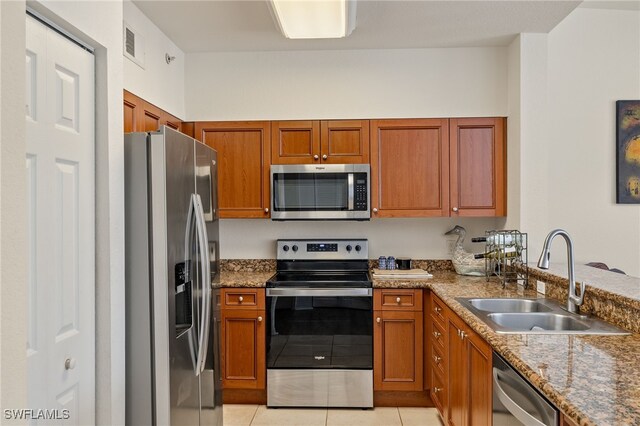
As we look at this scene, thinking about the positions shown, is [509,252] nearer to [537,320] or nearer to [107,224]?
[537,320]

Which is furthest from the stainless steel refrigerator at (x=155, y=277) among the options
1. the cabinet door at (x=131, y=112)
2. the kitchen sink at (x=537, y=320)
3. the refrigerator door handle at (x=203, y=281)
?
the kitchen sink at (x=537, y=320)

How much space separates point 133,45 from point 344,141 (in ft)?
5.20

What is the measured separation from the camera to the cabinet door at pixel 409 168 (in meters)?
3.50

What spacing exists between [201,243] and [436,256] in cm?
221

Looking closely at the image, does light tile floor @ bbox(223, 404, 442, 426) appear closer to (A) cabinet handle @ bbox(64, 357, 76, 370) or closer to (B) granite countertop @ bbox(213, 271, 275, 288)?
Result: (B) granite countertop @ bbox(213, 271, 275, 288)

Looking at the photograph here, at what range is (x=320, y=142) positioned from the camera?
139 inches

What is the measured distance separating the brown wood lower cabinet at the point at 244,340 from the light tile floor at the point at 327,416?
6.6 inches

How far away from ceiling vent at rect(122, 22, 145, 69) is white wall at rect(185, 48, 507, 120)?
2.56 feet

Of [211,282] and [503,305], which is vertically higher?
[211,282]

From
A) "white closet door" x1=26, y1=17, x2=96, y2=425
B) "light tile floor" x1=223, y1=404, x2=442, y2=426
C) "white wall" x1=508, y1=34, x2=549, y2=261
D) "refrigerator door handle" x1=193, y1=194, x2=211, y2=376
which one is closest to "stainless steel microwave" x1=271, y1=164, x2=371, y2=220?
"white wall" x1=508, y1=34, x2=549, y2=261

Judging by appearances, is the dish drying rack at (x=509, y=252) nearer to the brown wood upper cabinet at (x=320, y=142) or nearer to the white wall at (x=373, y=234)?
the white wall at (x=373, y=234)

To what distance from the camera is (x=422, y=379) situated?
323cm

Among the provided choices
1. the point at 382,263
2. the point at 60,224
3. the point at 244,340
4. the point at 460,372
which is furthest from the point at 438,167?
the point at 60,224

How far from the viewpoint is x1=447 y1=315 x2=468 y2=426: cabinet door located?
89.9 inches
